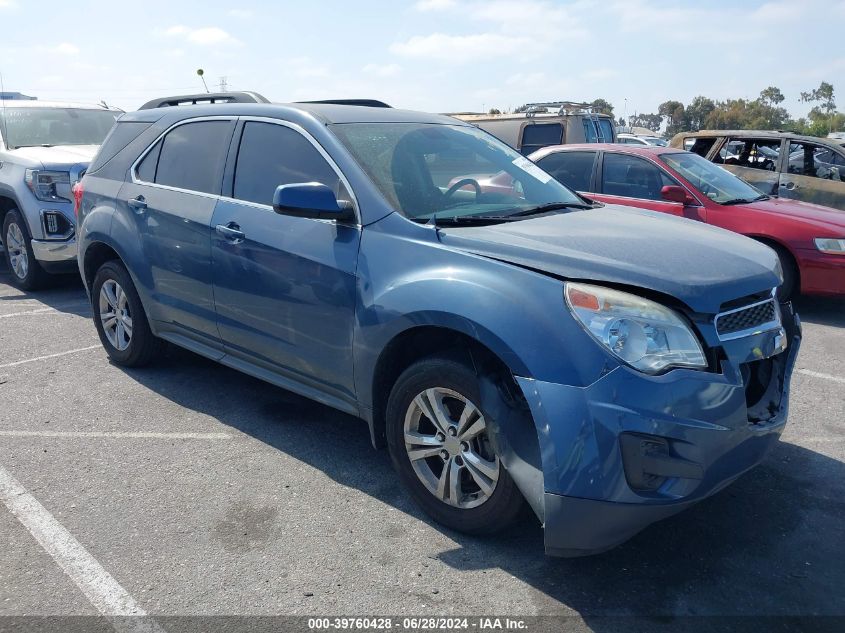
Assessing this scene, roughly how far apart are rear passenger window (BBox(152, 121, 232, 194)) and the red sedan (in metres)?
4.51

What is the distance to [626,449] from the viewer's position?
2639mm

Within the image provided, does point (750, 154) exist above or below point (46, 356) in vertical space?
above

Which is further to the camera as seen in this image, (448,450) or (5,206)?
(5,206)

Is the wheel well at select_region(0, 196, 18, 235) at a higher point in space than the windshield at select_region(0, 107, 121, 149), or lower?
lower

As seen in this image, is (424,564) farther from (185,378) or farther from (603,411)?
(185,378)

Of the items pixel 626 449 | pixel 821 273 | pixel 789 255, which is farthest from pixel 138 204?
pixel 821 273

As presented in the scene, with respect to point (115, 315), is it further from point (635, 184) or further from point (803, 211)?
point (803, 211)

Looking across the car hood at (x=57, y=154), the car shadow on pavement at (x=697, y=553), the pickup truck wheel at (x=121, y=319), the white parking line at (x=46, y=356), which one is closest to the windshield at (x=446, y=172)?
the car shadow on pavement at (x=697, y=553)

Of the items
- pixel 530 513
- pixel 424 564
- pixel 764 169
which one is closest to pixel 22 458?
pixel 424 564

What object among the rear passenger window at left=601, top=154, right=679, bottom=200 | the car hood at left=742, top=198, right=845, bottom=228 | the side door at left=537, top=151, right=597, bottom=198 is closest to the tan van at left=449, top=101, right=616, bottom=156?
the side door at left=537, top=151, right=597, bottom=198

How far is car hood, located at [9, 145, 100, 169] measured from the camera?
7.74 m

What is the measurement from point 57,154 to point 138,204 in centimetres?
384

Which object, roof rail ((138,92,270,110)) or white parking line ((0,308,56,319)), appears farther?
white parking line ((0,308,56,319))

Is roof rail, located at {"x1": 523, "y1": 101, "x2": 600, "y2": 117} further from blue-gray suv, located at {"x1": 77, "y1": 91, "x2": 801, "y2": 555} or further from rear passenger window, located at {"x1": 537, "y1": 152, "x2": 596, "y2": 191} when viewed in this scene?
blue-gray suv, located at {"x1": 77, "y1": 91, "x2": 801, "y2": 555}
